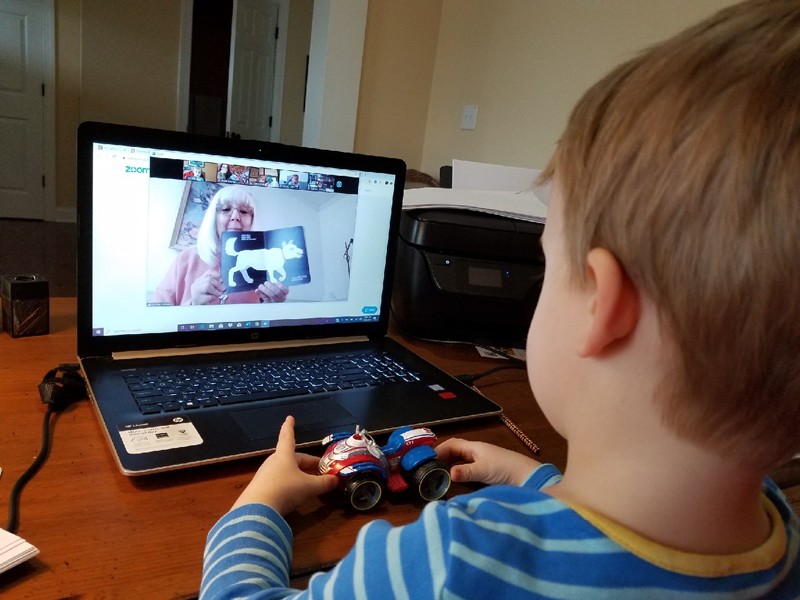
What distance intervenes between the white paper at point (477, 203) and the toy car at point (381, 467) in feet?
1.82

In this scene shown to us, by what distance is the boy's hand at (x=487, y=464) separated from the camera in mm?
649

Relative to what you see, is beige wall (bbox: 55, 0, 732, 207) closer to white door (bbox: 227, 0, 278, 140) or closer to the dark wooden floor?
the dark wooden floor

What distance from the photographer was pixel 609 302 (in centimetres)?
38

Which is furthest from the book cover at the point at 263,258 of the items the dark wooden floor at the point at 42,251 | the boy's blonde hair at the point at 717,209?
the dark wooden floor at the point at 42,251

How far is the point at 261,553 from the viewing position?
1.60 ft

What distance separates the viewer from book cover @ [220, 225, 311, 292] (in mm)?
854

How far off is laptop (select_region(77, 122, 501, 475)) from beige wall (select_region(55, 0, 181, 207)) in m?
4.45

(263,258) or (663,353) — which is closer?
(663,353)

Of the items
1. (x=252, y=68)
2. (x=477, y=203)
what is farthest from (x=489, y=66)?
(x=252, y=68)

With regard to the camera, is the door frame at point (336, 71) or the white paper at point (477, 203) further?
the door frame at point (336, 71)

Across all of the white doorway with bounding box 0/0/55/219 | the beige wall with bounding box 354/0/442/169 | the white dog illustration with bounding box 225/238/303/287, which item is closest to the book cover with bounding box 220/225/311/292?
the white dog illustration with bounding box 225/238/303/287

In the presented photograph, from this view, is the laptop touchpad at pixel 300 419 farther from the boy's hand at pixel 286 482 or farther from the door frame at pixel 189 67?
the door frame at pixel 189 67

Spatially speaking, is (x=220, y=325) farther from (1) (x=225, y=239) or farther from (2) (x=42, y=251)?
(2) (x=42, y=251)

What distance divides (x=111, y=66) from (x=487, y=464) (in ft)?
16.5
